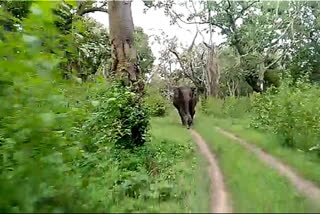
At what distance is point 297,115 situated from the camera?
23.7ft

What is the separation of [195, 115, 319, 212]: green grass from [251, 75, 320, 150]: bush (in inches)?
155

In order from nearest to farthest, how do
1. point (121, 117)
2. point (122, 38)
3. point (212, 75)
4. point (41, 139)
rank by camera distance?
point (41, 139), point (121, 117), point (122, 38), point (212, 75)

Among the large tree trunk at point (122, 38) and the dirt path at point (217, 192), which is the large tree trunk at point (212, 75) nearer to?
the large tree trunk at point (122, 38)

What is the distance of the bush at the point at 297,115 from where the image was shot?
683 cm

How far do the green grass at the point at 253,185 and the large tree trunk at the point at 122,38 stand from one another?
623cm

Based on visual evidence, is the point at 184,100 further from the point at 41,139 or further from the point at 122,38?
the point at 41,139

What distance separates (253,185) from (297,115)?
527 centimetres

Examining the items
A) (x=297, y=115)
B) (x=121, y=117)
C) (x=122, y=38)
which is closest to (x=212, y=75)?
(x=122, y=38)

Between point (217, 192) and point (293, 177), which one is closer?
point (217, 192)

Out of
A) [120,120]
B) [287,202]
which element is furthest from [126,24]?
[287,202]

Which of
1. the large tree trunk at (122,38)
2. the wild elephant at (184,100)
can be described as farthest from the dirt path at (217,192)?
the wild elephant at (184,100)

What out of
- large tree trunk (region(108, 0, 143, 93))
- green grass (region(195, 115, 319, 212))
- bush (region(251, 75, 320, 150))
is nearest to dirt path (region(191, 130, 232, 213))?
green grass (region(195, 115, 319, 212))

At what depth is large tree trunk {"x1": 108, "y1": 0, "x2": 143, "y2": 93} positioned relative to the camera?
354 inches

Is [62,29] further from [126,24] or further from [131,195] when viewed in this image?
[126,24]
